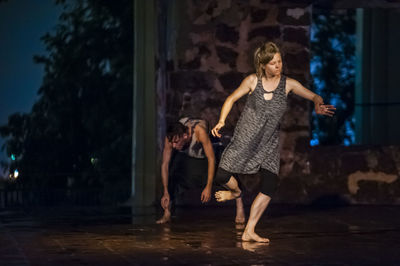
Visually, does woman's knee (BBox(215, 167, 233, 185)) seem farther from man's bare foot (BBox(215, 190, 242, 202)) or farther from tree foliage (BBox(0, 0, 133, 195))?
tree foliage (BBox(0, 0, 133, 195))

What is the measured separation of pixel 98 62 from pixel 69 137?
42.2 inches

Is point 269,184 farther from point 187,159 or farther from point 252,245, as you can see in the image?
point 187,159

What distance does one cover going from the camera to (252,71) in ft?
30.5

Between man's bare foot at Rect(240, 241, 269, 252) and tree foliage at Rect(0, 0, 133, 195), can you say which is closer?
man's bare foot at Rect(240, 241, 269, 252)

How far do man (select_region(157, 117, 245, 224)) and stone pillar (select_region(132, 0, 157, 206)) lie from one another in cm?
173

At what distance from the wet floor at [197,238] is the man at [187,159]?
0.82 feet

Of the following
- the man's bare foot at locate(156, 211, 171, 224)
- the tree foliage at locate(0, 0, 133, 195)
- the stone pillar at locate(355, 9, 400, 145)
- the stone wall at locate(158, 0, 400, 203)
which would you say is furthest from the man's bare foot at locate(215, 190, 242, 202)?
the stone pillar at locate(355, 9, 400, 145)

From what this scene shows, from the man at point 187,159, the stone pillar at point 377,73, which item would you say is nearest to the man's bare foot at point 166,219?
the man at point 187,159

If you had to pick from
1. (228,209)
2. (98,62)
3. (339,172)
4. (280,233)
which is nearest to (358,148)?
(339,172)

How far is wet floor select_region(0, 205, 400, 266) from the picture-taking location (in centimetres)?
516

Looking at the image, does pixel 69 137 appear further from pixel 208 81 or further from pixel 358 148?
pixel 358 148

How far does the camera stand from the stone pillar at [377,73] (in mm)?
12500

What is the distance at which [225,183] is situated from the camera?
6.43 meters

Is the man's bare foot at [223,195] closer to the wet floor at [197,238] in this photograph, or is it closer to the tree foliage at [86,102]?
the wet floor at [197,238]
